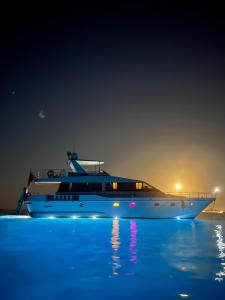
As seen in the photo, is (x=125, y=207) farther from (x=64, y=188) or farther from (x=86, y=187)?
(x=64, y=188)

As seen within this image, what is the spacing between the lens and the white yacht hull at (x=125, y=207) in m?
28.7

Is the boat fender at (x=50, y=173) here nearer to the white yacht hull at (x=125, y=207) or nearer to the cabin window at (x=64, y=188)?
the cabin window at (x=64, y=188)

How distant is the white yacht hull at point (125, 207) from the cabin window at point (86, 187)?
1027 millimetres

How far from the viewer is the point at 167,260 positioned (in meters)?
9.69

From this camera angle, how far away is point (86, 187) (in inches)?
1211

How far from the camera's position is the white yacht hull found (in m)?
28.7

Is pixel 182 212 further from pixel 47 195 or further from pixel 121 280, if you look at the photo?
pixel 121 280

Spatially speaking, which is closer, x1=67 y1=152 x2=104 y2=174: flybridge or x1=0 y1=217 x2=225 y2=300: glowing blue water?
x1=0 y1=217 x2=225 y2=300: glowing blue water

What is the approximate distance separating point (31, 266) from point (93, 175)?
22.6 metres

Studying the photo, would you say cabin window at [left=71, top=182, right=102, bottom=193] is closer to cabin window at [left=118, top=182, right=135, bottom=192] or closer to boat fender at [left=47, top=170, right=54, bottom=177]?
cabin window at [left=118, top=182, right=135, bottom=192]

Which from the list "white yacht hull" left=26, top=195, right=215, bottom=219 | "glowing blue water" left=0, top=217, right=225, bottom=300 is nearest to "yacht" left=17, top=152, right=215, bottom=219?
"white yacht hull" left=26, top=195, right=215, bottom=219

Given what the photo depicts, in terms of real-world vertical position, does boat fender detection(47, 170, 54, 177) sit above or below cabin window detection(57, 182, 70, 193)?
above

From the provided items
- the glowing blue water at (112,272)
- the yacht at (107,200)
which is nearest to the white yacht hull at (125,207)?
the yacht at (107,200)

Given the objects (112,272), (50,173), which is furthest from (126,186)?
(112,272)
